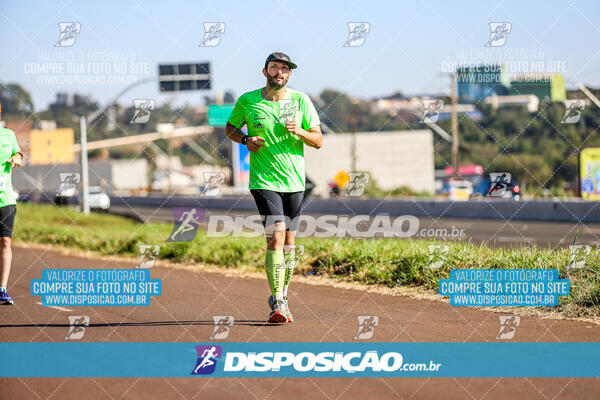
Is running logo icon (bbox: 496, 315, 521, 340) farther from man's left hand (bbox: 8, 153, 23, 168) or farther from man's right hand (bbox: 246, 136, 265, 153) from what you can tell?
man's left hand (bbox: 8, 153, 23, 168)

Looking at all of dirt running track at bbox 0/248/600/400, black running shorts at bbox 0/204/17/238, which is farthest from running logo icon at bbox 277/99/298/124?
black running shorts at bbox 0/204/17/238

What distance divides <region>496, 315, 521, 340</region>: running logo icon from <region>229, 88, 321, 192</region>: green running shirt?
6.45 feet

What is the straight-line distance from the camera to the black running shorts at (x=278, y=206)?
6735 millimetres

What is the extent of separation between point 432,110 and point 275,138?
526cm

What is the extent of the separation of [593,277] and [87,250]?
10.2m

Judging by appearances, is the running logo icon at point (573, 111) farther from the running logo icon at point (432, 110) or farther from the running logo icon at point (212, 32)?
the running logo icon at point (212, 32)

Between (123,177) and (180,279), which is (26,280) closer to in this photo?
(180,279)

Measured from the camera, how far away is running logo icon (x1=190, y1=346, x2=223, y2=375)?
208 inches

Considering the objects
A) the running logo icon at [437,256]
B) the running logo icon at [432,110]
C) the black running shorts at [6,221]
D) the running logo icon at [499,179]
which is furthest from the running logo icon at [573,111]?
the black running shorts at [6,221]

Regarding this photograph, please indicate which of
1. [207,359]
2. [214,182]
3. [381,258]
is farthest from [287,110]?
[214,182]

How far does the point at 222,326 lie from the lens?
6.76m

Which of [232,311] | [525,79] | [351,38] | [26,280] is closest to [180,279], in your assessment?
[26,280]

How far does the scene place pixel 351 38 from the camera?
1041 cm

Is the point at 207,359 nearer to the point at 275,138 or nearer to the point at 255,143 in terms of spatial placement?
the point at 255,143
